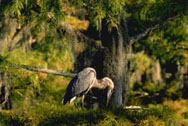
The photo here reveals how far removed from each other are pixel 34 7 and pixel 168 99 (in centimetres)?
840

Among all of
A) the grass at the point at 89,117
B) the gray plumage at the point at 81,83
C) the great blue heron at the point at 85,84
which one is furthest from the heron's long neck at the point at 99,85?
the grass at the point at 89,117

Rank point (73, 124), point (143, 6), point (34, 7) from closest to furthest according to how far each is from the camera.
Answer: point (73, 124) < point (34, 7) < point (143, 6)

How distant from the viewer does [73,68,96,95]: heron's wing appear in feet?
30.4

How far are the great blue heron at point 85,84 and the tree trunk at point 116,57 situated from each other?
472 mm

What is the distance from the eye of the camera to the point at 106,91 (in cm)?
970

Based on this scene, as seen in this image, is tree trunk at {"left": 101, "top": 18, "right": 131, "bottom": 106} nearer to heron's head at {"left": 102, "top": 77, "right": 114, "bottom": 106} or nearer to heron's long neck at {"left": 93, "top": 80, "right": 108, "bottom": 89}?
heron's head at {"left": 102, "top": 77, "right": 114, "bottom": 106}

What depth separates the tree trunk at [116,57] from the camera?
10.2 m

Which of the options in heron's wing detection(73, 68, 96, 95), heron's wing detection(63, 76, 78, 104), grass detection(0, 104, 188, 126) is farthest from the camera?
heron's wing detection(63, 76, 78, 104)

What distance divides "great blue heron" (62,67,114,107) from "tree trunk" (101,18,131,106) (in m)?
0.47

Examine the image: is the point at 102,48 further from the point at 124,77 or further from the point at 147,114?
the point at 147,114

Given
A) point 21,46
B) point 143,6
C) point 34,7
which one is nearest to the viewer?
point 34,7

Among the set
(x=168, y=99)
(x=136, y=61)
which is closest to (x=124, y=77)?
(x=168, y=99)

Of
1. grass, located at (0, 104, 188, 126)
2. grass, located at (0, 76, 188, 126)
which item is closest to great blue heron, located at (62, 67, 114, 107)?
grass, located at (0, 76, 188, 126)

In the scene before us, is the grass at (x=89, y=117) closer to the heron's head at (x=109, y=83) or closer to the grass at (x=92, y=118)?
the grass at (x=92, y=118)
